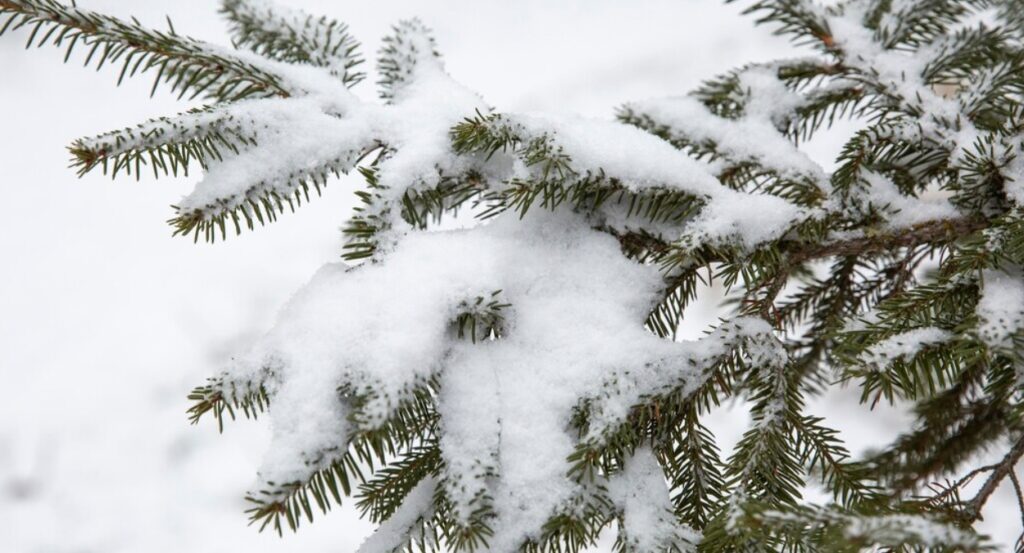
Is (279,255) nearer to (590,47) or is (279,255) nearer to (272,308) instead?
(272,308)

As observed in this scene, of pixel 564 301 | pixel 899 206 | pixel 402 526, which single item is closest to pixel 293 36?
pixel 564 301

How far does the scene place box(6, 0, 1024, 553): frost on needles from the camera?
636 mm

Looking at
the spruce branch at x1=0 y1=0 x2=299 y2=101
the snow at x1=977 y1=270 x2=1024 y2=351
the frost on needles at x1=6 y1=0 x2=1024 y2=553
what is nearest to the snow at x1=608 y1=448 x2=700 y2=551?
the frost on needles at x1=6 y1=0 x2=1024 y2=553

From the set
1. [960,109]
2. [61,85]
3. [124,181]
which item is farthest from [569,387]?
[61,85]

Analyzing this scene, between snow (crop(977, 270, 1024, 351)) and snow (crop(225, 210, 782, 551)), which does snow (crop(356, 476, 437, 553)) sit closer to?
snow (crop(225, 210, 782, 551))

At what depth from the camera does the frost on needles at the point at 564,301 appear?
64cm

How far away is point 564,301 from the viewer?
2.48 ft

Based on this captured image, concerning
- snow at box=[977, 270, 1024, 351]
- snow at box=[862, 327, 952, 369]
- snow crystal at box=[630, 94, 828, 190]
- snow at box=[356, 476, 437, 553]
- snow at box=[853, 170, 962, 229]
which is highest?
snow crystal at box=[630, 94, 828, 190]

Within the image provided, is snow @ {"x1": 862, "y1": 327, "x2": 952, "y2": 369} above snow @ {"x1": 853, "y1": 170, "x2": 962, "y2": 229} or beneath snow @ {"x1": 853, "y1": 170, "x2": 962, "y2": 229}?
beneath

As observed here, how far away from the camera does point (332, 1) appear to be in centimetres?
398

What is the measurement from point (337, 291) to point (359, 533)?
76.2 inches

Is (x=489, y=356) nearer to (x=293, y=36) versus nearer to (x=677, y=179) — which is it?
(x=677, y=179)

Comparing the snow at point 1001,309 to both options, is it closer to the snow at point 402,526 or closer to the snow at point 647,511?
the snow at point 647,511

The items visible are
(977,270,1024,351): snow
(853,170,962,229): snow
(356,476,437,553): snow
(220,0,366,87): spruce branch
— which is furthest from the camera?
(220,0,366,87): spruce branch
